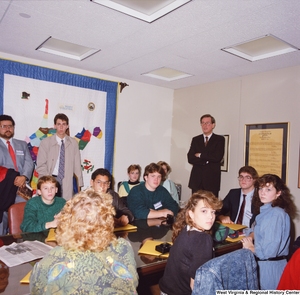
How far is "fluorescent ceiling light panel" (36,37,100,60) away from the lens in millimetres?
3535

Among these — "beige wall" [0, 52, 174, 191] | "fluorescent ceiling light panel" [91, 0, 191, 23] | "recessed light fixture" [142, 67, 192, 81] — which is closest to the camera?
"fluorescent ceiling light panel" [91, 0, 191, 23]

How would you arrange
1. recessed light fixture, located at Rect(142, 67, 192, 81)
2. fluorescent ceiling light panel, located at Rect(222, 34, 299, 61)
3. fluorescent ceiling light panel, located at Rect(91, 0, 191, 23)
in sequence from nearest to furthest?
fluorescent ceiling light panel, located at Rect(91, 0, 191, 23), fluorescent ceiling light panel, located at Rect(222, 34, 299, 61), recessed light fixture, located at Rect(142, 67, 192, 81)

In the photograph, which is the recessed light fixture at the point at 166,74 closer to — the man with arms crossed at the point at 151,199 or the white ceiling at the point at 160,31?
the white ceiling at the point at 160,31

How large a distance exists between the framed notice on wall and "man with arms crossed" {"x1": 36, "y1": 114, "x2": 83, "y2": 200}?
2528 mm

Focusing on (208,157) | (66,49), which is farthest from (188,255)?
(66,49)

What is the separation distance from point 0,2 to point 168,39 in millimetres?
1573

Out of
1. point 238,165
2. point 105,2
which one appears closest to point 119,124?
point 238,165

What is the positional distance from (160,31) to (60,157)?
84.5 inches

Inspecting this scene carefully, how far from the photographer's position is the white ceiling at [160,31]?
2.35 meters

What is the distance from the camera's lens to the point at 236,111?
14.3ft

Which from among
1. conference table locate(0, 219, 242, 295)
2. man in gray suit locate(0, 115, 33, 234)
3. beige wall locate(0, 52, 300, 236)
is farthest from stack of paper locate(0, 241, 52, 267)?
beige wall locate(0, 52, 300, 236)

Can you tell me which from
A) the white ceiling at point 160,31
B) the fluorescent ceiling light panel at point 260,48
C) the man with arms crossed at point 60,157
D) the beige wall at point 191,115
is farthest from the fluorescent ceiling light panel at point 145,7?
the beige wall at point 191,115

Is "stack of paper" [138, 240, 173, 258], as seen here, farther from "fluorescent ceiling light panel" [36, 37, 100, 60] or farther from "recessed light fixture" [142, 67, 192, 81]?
"recessed light fixture" [142, 67, 192, 81]

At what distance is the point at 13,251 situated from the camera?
1.68 metres
